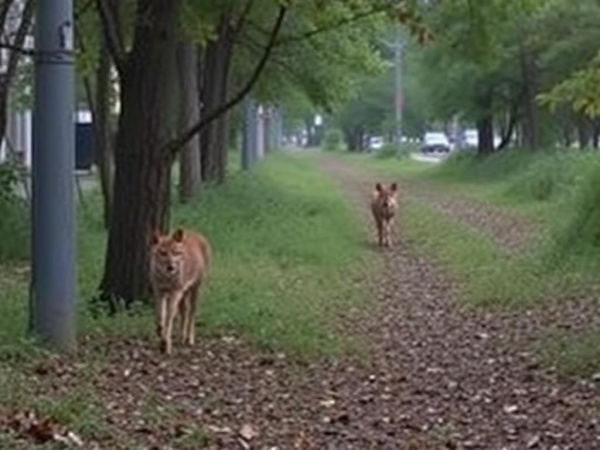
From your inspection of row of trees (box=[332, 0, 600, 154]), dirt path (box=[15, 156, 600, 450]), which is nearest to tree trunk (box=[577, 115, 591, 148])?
row of trees (box=[332, 0, 600, 154])

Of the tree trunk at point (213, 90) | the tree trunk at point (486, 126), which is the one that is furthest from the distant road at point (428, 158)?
the tree trunk at point (213, 90)

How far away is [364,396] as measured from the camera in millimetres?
11930

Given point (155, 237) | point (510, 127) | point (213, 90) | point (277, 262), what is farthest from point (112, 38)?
point (510, 127)

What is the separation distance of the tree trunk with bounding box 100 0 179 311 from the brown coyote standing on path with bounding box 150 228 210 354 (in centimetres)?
137

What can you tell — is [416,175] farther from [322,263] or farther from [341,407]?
[341,407]

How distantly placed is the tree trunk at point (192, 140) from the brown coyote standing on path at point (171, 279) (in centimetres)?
1213

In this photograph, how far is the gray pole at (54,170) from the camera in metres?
12.4

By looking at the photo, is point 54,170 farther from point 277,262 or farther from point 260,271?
point 277,262

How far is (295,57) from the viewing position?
116ft

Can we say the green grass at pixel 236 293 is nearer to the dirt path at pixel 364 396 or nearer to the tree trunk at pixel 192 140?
the dirt path at pixel 364 396

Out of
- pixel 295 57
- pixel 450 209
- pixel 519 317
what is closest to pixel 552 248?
pixel 519 317

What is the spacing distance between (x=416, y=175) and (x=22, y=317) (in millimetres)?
56104

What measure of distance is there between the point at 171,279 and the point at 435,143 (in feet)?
357

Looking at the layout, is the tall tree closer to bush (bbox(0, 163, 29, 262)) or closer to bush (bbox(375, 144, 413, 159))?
bush (bbox(0, 163, 29, 262))
